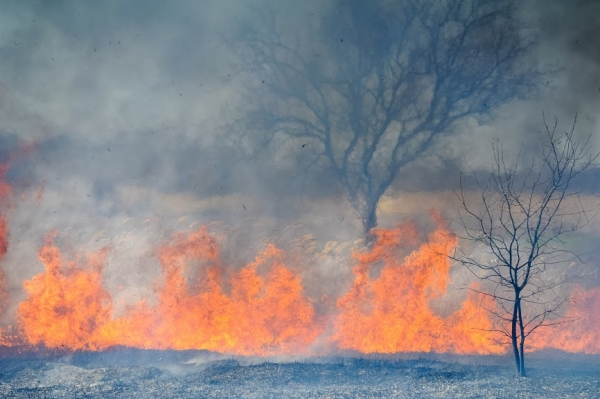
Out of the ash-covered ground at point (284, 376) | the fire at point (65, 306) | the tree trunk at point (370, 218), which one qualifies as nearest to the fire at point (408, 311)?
the ash-covered ground at point (284, 376)

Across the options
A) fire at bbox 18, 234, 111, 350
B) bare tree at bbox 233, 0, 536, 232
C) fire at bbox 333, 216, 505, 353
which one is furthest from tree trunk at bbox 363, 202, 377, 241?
fire at bbox 18, 234, 111, 350

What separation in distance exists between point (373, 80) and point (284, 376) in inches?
311

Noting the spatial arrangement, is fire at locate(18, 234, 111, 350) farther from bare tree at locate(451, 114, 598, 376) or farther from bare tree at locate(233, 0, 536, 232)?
bare tree at locate(451, 114, 598, 376)

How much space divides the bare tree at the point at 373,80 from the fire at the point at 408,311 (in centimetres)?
149

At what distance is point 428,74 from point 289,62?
362 centimetres

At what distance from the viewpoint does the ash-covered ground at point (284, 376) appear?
31.9 ft

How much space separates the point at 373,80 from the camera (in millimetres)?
14766

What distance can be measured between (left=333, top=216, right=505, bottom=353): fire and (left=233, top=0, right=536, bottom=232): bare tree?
4.87ft

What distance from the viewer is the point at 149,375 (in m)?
11.2

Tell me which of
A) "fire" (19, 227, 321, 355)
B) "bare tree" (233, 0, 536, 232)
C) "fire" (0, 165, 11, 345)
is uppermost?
"bare tree" (233, 0, 536, 232)

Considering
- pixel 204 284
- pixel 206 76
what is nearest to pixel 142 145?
pixel 206 76

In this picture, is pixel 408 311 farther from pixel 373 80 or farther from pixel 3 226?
pixel 3 226

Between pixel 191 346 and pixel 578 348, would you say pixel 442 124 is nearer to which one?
pixel 578 348

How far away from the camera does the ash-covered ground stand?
972 centimetres
